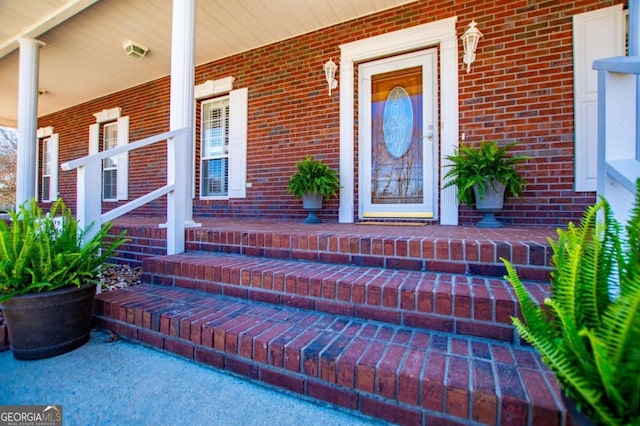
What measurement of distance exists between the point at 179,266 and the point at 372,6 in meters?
3.38

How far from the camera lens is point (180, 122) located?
2477mm

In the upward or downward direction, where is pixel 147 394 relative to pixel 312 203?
downward

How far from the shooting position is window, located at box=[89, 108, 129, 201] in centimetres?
551

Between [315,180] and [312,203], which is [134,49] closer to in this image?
[315,180]

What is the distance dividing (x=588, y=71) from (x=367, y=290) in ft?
9.75

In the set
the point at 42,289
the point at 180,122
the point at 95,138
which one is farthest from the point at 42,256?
the point at 95,138

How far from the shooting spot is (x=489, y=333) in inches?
49.2

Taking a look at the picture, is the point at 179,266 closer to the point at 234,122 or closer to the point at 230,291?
the point at 230,291

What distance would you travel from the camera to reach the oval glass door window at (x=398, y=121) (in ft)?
11.1

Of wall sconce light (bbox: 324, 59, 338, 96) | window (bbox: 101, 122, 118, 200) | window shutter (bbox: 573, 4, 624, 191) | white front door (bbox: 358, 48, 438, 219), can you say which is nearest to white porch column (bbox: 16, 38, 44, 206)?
window (bbox: 101, 122, 118, 200)

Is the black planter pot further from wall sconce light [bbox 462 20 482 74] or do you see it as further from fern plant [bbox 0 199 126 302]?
wall sconce light [bbox 462 20 482 74]

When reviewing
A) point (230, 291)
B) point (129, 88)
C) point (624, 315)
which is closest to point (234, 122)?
point (129, 88)

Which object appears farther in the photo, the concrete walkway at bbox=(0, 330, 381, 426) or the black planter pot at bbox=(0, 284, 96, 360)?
the black planter pot at bbox=(0, 284, 96, 360)

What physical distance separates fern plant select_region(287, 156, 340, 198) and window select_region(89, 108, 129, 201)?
393cm
